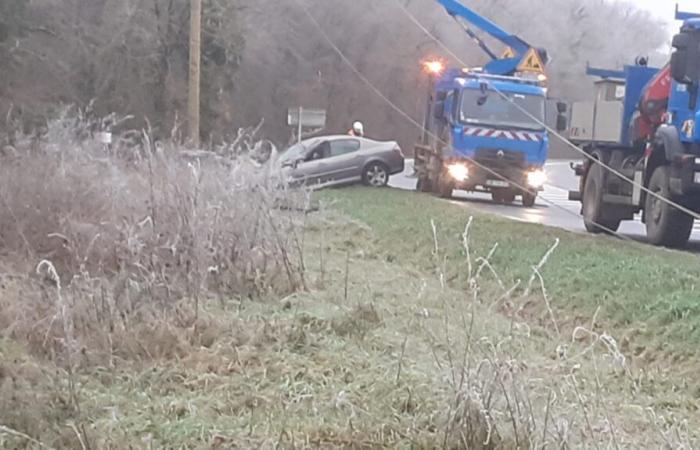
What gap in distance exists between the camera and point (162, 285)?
7.46 m

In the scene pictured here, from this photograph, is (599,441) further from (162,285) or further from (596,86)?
(596,86)

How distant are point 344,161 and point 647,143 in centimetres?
1017

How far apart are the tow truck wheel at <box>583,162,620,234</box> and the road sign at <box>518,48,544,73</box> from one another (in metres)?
5.56

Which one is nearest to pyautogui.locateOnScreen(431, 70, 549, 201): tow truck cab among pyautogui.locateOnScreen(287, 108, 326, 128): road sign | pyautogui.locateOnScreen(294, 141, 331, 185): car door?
pyautogui.locateOnScreen(294, 141, 331, 185): car door

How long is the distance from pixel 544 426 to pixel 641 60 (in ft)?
39.2

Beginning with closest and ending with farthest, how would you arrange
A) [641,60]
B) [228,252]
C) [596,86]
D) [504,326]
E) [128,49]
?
[504,326], [228,252], [641,60], [596,86], [128,49]

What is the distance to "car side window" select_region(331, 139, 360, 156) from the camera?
76.5ft

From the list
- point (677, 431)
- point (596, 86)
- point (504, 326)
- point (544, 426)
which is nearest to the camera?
point (544, 426)

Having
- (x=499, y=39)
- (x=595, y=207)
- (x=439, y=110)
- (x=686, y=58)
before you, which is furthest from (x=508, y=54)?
(x=686, y=58)

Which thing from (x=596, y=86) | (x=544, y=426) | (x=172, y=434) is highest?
(x=596, y=86)

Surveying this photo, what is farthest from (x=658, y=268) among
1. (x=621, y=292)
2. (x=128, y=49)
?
(x=128, y=49)

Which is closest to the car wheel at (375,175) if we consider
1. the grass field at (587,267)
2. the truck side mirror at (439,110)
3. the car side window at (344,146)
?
the car side window at (344,146)

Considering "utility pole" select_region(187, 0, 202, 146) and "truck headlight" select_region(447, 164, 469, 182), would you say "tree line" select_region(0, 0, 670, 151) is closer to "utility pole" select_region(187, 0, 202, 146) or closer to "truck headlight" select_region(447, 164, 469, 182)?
"utility pole" select_region(187, 0, 202, 146)

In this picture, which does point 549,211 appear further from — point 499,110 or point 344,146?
point 344,146
